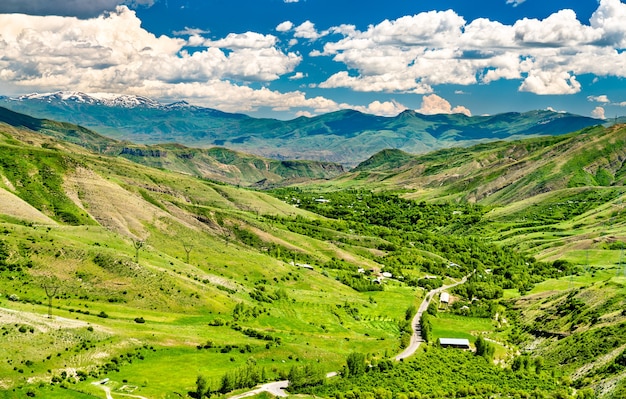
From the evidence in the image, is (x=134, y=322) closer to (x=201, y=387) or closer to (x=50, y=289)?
(x=50, y=289)

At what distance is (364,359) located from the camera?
5704 inches

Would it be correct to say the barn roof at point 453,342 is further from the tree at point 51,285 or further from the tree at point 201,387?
the tree at point 51,285

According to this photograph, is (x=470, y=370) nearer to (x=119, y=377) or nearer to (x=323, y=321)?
(x=323, y=321)

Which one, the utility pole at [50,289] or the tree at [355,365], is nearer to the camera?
the tree at [355,365]

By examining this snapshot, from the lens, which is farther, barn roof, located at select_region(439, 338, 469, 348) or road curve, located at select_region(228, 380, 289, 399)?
barn roof, located at select_region(439, 338, 469, 348)

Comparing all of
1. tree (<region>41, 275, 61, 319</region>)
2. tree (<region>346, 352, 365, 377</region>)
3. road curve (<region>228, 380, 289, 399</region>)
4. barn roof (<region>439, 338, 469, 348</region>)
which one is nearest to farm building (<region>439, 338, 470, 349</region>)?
barn roof (<region>439, 338, 469, 348</region>)

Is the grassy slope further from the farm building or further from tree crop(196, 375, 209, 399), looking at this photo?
the farm building

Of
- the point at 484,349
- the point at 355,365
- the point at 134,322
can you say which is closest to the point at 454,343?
the point at 484,349

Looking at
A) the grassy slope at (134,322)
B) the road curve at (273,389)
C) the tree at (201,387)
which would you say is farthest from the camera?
the road curve at (273,389)

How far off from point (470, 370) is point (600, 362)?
100.0 ft

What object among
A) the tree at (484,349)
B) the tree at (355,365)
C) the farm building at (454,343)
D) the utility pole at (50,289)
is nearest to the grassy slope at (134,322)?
the utility pole at (50,289)

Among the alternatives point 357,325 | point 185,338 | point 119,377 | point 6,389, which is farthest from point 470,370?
point 6,389

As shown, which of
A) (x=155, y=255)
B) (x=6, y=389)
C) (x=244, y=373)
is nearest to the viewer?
(x=6, y=389)

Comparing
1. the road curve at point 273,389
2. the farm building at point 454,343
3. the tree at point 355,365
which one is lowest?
the road curve at point 273,389
